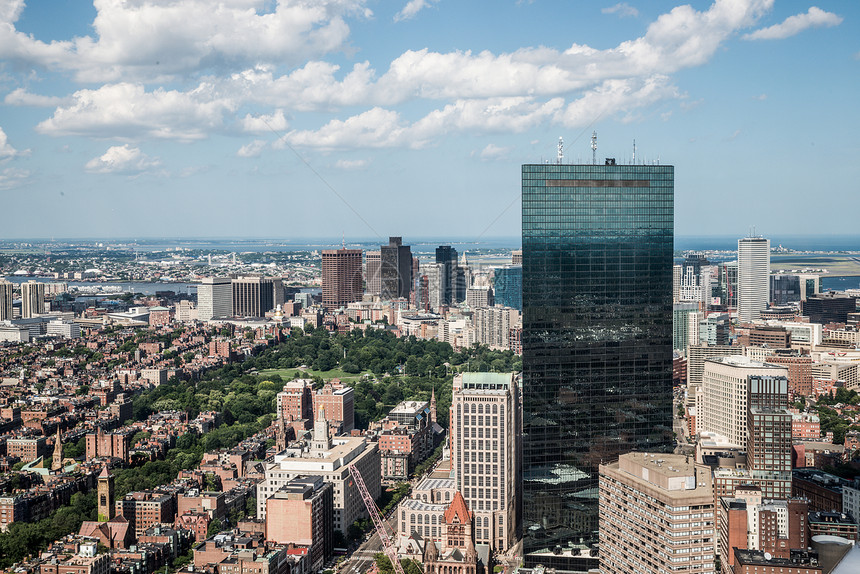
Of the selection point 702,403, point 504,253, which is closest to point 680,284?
point 504,253

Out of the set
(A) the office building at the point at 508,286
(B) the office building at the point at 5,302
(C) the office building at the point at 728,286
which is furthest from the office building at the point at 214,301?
(C) the office building at the point at 728,286

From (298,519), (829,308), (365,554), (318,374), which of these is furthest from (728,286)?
(298,519)

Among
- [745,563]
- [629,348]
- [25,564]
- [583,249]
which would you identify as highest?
[583,249]

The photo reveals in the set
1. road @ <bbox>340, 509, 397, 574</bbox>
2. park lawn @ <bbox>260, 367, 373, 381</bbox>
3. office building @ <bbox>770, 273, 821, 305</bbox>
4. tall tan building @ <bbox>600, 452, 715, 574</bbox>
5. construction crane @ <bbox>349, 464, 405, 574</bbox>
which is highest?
office building @ <bbox>770, 273, 821, 305</bbox>

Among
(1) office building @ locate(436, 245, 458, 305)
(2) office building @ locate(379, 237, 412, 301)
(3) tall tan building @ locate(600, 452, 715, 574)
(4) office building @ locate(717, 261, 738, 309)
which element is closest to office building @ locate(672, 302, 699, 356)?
(4) office building @ locate(717, 261, 738, 309)

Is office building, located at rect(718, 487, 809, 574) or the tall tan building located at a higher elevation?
the tall tan building

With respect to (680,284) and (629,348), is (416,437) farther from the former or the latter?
(680,284)

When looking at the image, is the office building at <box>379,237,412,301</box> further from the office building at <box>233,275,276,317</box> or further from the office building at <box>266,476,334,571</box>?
the office building at <box>266,476,334,571</box>
